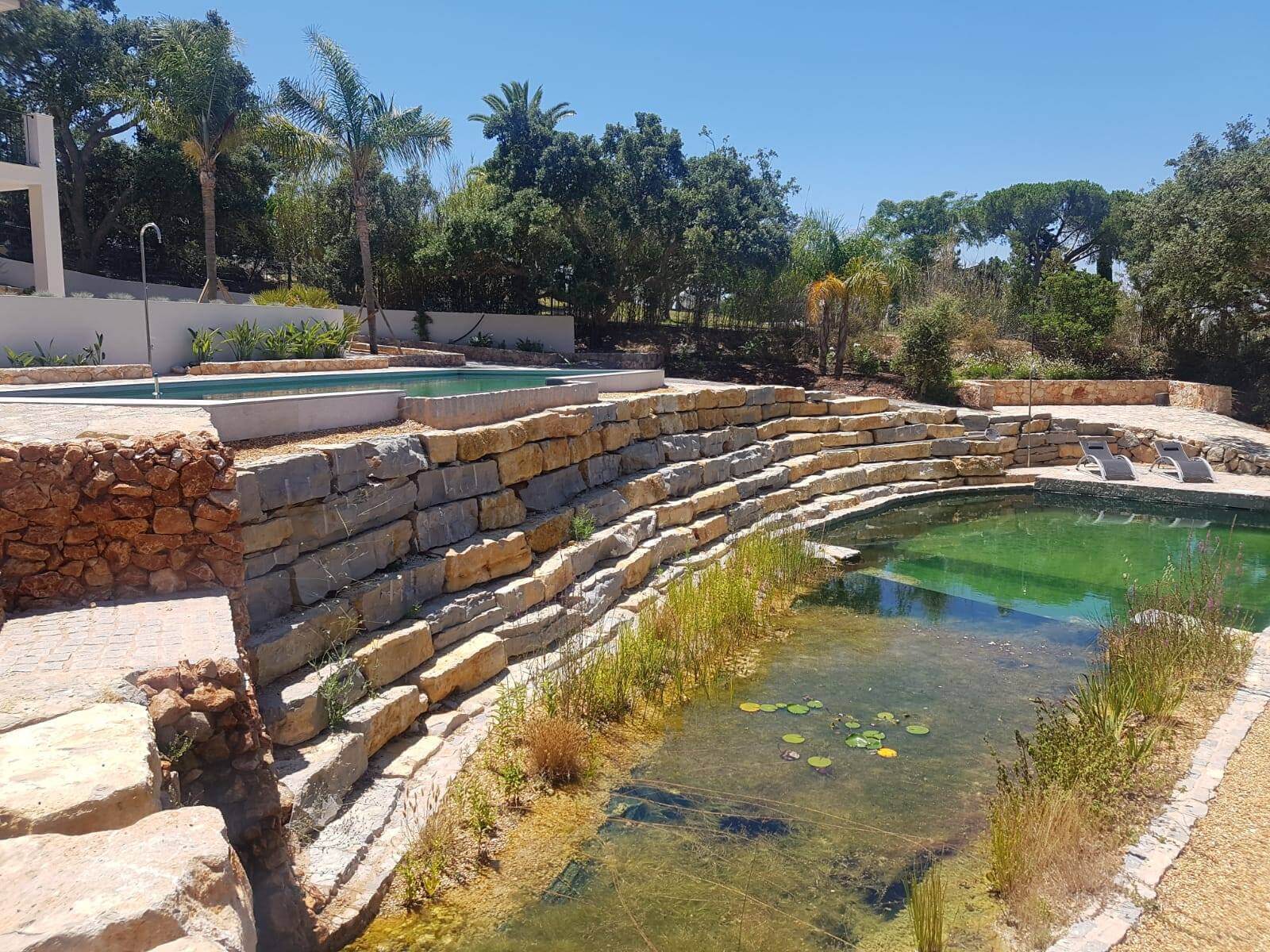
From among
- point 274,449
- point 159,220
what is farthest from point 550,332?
point 274,449

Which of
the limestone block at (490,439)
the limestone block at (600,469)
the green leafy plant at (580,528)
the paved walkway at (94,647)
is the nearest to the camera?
the paved walkway at (94,647)

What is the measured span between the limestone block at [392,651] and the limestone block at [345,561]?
0.41 meters

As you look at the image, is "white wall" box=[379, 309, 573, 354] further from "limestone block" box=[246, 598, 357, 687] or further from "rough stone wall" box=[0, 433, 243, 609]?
"rough stone wall" box=[0, 433, 243, 609]

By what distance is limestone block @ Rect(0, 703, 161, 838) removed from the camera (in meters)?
2.14

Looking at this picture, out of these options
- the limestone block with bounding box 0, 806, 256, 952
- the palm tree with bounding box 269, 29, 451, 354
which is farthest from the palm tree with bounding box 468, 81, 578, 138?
the limestone block with bounding box 0, 806, 256, 952

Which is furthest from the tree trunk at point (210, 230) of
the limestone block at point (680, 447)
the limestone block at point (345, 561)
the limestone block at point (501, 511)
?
the limestone block at point (345, 561)

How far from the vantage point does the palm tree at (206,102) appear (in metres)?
15.7

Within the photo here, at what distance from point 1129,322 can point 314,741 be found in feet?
68.6

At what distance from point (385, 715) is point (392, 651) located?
0.45 m

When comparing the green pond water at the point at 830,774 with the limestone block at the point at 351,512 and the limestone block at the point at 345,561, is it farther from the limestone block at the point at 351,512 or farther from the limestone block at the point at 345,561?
the limestone block at the point at 351,512

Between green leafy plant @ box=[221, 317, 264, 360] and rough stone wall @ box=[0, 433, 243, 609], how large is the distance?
33.9ft

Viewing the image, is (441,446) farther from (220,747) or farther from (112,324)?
(112,324)

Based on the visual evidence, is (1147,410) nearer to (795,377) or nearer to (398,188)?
(795,377)

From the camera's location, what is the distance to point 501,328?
19938 mm
